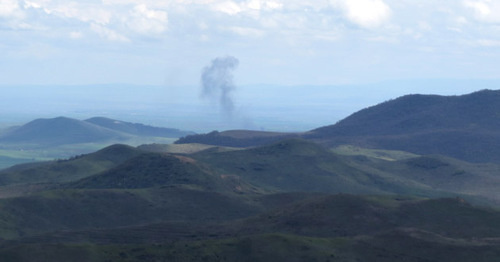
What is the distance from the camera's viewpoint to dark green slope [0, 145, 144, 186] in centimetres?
16862

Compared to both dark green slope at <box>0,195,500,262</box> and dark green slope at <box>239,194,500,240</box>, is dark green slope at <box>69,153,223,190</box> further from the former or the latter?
dark green slope at <box>0,195,500,262</box>

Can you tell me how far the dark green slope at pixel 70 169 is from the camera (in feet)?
553

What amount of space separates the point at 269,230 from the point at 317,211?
29.7 feet

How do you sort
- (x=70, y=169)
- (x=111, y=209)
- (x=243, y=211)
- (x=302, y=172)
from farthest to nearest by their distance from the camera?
(x=302, y=172) < (x=70, y=169) < (x=243, y=211) < (x=111, y=209)

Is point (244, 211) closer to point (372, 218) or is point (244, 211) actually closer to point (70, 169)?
point (372, 218)

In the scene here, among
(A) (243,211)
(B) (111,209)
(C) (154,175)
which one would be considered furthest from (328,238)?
(C) (154,175)

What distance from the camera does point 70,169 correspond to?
17825 cm

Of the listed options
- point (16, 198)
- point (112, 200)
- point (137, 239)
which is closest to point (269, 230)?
point (137, 239)

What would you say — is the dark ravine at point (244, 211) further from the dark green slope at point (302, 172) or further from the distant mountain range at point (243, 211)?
the dark green slope at point (302, 172)

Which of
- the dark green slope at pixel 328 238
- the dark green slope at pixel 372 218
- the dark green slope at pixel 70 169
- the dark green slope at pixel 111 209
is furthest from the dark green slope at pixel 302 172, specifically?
the dark green slope at pixel 328 238

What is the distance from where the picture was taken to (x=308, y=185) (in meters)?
172

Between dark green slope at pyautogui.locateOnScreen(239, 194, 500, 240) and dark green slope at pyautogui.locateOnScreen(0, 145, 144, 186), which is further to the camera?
dark green slope at pyautogui.locateOnScreen(0, 145, 144, 186)

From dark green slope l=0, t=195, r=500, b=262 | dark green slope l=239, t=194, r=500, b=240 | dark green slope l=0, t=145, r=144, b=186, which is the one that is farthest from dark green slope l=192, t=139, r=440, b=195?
dark green slope l=0, t=195, r=500, b=262

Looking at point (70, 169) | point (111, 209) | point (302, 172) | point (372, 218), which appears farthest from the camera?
point (302, 172)
